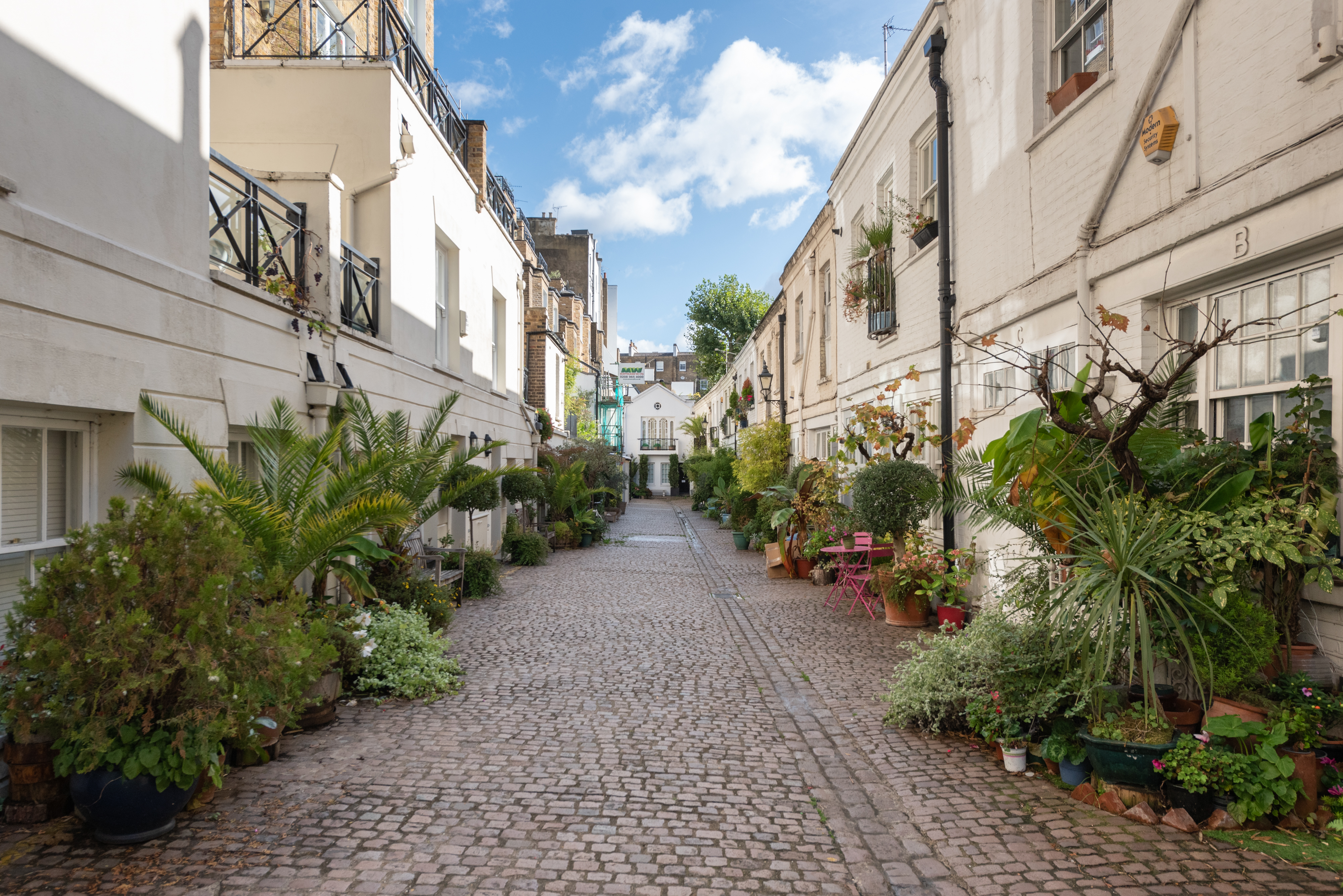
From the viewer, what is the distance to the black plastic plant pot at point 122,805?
137 inches

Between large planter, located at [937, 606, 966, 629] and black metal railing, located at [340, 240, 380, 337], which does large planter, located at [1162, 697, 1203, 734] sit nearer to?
large planter, located at [937, 606, 966, 629]

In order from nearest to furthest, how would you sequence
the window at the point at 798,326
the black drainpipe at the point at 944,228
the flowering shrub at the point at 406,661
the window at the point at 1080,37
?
1. the window at the point at 1080,37
2. the flowering shrub at the point at 406,661
3. the black drainpipe at the point at 944,228
4. the window at the point at 798,326

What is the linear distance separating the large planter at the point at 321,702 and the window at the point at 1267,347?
5793 millimetres

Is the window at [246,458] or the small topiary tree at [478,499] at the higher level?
the window at [246,458]

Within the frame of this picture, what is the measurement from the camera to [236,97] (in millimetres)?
8914

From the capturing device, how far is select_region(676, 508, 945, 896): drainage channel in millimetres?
3475

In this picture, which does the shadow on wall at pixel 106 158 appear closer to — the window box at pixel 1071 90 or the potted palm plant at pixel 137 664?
the potted palm plant at pixel 137 664

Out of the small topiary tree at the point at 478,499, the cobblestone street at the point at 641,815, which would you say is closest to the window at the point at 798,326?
the small topiary tree at the point at 478,499

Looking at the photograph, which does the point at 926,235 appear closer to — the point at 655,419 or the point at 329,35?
the point at 329,35

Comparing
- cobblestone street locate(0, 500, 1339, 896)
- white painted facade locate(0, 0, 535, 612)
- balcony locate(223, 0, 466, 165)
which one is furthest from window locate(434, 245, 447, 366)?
cobblestone street locate(0, 500, 1339, 896)

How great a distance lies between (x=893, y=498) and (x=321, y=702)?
5989mm

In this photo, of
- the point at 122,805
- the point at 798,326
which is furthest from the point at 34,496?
the point at 798,326

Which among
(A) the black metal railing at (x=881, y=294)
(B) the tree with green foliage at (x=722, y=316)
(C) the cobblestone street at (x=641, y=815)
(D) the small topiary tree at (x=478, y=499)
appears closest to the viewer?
(C) the cobblestone street at (x=641, y=815)

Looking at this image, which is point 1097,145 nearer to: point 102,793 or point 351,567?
point 351,567
